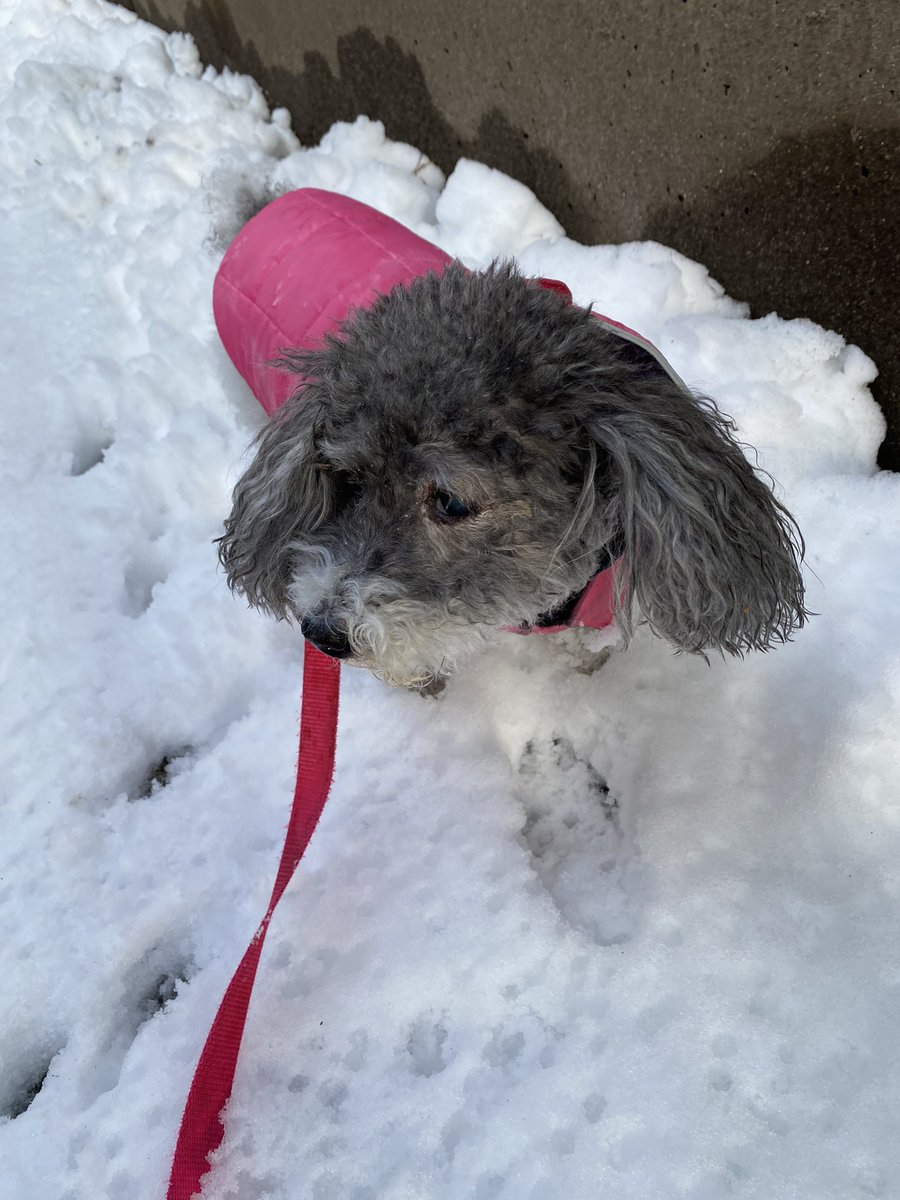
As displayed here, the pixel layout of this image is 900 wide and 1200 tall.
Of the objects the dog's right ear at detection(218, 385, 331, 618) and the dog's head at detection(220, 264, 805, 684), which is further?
the dog's right ear at detection(218, 385, 331, 618)

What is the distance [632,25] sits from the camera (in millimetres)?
2324

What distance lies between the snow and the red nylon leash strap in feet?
0.31

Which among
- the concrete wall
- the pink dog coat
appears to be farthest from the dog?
the concrete wall

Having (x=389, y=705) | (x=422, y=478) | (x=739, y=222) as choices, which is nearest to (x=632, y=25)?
(x=739, y=222)

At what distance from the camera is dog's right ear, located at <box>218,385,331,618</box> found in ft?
5.54

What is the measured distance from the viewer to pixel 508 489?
4.81 feet

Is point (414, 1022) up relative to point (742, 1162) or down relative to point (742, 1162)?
down

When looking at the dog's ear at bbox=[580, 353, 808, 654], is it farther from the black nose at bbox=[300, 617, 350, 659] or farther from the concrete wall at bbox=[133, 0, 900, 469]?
the concrete wall at bbox=[133, 0, 900, 469]

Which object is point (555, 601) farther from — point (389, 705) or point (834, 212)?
point (834, 212)

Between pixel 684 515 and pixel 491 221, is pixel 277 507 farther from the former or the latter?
pixel 491 221

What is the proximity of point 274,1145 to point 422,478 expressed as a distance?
1.22 meters

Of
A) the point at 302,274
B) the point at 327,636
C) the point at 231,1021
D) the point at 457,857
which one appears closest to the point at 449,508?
the point at 327,636

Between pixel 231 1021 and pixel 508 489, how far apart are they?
105 centimetres

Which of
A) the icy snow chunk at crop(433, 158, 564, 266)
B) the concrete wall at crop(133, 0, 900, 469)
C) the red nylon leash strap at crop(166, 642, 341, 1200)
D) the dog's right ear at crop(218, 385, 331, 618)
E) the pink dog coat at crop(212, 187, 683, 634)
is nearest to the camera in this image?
the red nylon leash strap at crop(166, 642, 341, 1200)
